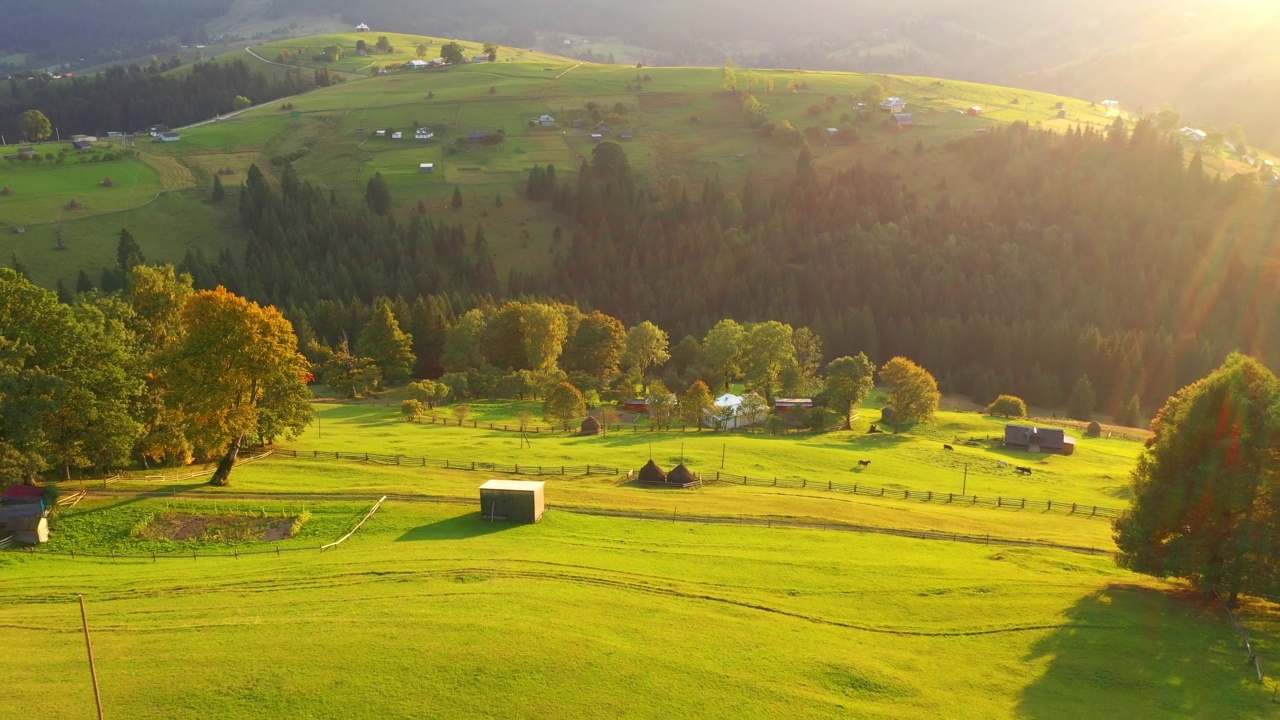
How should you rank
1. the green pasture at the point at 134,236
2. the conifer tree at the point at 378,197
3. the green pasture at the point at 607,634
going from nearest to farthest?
1. the green pasture at the point at 607,634
2. the green pasture at the point at 134,236
3. the conifer tree at the point at 378,197

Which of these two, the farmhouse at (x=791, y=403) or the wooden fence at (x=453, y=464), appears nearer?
the wooden fence at (x=453, y=464)

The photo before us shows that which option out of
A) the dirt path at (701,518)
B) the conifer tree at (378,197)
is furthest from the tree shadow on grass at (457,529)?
the conifer tree at (378,197)

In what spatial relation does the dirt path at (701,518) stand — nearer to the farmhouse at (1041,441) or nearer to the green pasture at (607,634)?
the green pasture at (607,634)

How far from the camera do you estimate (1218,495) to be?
38750 mm

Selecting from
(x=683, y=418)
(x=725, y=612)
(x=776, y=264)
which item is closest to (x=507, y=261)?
(x=776, y=264)

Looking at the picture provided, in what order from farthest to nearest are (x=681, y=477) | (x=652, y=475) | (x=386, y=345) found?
1. (x=386, y=345)
2. (x=652, y=475)
3. (x=681, y=477)

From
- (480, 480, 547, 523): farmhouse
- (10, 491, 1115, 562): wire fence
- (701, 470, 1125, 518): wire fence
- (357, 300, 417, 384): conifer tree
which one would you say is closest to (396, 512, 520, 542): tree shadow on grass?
(480, 480, 547, 523): farmhouse

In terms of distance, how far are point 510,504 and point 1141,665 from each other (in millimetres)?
33525

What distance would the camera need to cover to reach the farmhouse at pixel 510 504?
48.8m

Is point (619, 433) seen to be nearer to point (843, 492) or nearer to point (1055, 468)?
point (843, 492)

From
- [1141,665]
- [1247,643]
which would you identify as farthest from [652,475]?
[1247,643]

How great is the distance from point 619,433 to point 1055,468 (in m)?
43.0

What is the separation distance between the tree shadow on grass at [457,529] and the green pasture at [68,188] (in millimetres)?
134807

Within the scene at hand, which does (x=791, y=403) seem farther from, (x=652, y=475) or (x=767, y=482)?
(x=652, y=475)
